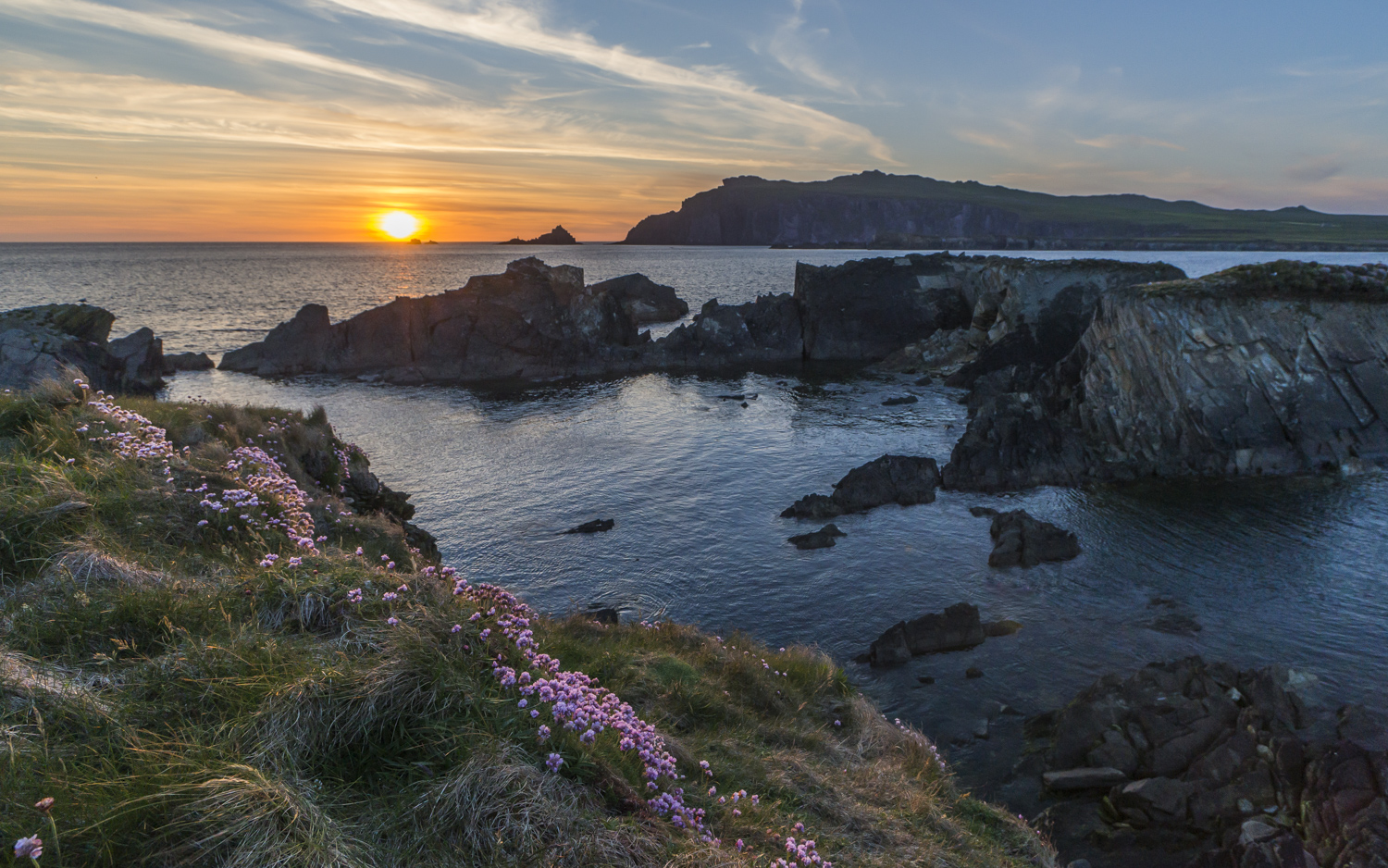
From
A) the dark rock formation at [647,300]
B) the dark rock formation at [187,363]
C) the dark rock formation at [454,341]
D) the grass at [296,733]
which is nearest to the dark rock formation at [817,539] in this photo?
the grass at [296,733]

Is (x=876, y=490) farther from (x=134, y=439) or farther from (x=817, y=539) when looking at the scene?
(x=134, y=439)

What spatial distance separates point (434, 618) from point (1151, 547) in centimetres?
2690

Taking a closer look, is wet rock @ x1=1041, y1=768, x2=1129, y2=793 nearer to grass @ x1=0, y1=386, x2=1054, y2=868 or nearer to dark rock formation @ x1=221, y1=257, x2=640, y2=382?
grass @ x1=0, y1=386, x2=1054, y2=868

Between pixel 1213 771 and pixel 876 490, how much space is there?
61.0 feet

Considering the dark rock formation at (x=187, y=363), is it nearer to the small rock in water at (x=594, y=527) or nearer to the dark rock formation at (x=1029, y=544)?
the small rock in water at (x=594, y=527)

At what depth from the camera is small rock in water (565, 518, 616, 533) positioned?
2895 centimetres

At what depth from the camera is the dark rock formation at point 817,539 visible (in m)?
27.1

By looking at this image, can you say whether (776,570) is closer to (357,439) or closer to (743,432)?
(743,432)

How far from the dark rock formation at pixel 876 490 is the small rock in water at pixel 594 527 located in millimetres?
7183

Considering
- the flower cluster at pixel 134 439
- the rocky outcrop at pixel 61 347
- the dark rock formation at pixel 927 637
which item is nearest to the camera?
the flower cluster at pixel 134 439

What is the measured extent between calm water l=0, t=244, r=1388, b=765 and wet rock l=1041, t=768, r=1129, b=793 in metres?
1.96

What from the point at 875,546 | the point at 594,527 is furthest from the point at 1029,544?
the point at 594,527

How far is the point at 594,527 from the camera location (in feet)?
95.6

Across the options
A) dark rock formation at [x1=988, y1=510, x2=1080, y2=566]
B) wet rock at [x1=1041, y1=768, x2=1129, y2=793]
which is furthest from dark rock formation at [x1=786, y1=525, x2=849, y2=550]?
wet rock at [x1=1041, y1=768, x2=1129, y2=793]
